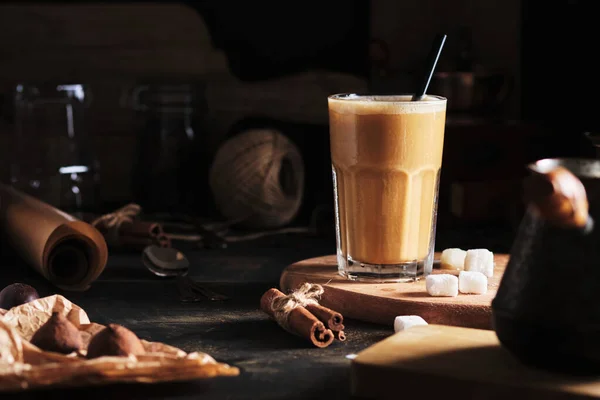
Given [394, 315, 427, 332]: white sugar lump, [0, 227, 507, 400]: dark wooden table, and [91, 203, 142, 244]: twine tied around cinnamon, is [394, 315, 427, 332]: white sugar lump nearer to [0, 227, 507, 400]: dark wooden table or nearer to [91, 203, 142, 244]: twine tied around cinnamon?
[0, 227, 507, 400]: dark wooden table

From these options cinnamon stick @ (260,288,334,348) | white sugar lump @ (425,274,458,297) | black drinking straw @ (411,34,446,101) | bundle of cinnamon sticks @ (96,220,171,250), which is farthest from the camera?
bundle of cinnamon sticks @ (96,220,171,250)

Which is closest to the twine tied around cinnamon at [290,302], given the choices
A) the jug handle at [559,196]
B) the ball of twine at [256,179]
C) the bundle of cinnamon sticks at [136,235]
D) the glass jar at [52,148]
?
the jug handle at [559,196]

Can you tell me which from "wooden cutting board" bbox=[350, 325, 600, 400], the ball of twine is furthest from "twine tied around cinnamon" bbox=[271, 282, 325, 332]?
the ball of twine

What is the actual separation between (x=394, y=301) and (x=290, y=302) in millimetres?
164

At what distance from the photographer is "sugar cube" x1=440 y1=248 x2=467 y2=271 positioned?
161 cm

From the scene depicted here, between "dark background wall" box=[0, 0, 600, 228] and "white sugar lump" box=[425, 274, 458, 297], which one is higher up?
"dark background wall" box=[0, 0, 600, 228]

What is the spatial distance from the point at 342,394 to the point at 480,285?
413 mm

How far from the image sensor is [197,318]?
1.45 metres

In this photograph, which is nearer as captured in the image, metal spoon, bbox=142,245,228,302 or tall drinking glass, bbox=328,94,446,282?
tall drinking glass, bbox=328,94,446,282

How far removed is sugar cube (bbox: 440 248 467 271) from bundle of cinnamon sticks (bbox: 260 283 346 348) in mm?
335

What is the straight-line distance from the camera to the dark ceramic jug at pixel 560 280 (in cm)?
95

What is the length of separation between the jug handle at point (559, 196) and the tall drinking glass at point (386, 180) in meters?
0.54

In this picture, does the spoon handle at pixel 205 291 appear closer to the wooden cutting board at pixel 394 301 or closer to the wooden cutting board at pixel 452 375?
the wooden cutting board at pixel 394 301

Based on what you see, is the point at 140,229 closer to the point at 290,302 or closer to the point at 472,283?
the point at 290,302
